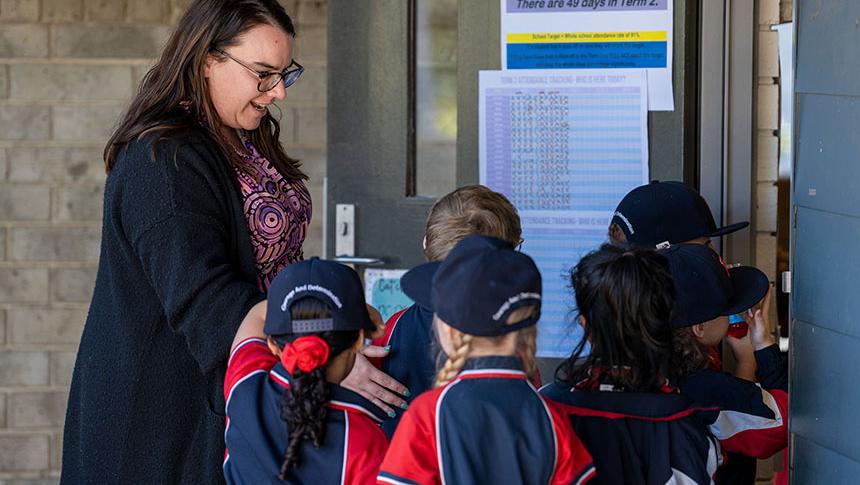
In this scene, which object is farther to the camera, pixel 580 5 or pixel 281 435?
pixel 580 5

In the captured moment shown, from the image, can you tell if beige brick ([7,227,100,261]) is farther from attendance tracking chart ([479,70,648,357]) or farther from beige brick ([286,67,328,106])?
attendance tracking chart ([479,70,648,357])

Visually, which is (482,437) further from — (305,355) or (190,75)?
(190,75)

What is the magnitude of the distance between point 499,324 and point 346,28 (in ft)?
5.96

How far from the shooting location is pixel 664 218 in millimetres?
2605

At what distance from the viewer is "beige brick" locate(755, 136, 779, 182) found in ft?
10.4

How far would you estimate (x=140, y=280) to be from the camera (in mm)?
2055

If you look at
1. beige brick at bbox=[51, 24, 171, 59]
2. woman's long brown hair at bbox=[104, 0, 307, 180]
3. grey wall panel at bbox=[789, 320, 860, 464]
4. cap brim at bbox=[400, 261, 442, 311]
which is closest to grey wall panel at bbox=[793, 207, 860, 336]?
grey wall panel at bbox=[789, 320, 860, 464]

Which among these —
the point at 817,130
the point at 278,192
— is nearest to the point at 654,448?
the point at 817,130

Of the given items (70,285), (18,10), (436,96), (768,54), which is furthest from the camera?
(70,285)

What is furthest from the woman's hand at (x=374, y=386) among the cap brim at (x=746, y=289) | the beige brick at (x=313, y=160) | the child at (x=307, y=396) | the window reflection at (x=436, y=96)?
the beige brick at (x=313, y=160)

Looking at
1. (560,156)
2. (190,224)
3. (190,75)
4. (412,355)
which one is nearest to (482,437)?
(412,355)

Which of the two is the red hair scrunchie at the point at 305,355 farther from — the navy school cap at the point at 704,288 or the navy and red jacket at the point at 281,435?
the navy school cap at the point at 704,288

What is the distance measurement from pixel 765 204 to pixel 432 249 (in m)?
Result: 1.36

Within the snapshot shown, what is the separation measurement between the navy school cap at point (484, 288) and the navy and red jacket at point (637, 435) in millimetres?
249
